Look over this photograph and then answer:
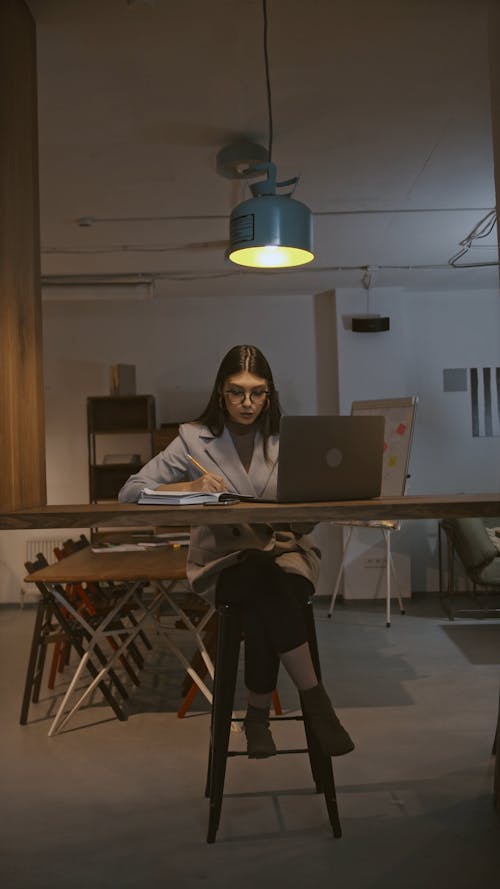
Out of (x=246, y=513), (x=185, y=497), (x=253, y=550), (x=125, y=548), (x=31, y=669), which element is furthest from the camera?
(x=125, y=548)

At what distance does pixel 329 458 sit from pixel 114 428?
5095mm

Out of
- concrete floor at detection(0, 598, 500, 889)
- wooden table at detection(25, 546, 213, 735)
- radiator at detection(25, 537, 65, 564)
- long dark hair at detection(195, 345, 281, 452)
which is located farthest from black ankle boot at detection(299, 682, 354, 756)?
radiator at detection(25, 537, 65, 564)

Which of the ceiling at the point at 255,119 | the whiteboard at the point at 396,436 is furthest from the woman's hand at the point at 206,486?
the whiteboard at the point at 396,436

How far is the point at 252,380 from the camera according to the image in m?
2.98

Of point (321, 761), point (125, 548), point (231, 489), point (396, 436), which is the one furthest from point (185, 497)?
point (396, 436)

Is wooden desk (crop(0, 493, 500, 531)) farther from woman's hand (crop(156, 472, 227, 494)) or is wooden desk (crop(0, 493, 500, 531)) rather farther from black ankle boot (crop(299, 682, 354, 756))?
black ankle boot (crop(299, 682, 354, 756))

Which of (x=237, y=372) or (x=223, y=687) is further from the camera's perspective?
(x=237, y=372)

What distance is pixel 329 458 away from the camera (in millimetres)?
2301

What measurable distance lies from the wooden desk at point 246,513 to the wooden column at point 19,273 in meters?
0.42

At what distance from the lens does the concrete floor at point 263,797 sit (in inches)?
97.0

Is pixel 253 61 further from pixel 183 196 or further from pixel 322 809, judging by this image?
pixel 322 809

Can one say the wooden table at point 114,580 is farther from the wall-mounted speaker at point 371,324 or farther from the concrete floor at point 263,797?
the wall-mounted speaker at point 371,324

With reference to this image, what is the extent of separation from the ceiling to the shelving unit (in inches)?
62.1

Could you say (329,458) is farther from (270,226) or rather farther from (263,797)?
(263,797)
